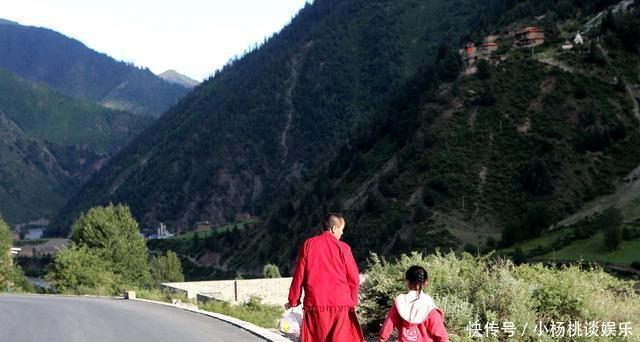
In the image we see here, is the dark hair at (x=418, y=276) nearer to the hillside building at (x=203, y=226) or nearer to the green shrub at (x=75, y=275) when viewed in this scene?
the green shrub at (x=75, y=275)

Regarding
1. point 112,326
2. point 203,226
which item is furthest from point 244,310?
point 203,226

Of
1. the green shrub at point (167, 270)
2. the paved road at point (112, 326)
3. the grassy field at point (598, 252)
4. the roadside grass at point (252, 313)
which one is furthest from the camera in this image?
the green shrub at point (167, 270)

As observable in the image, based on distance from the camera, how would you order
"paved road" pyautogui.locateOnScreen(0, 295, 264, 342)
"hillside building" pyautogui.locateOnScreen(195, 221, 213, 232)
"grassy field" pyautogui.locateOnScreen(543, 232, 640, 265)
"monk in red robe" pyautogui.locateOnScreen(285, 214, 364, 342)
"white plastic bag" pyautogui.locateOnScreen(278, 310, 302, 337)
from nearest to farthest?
"monk in red robe" pyautogui.locateOnScreen(285, 214, 364, 342) < "white plastic bag" pyautogui.locateOnScreen(278, 310, 302, 337) < "paved road" pyautogui.locateOnScreen(0, 295, 264, 342) < "grassy field" pyautogui.locateOnScreen(543, 232, 640, 265) < "hillside building" pyautogui.locateOnScreen(195, 221, 213, 232)

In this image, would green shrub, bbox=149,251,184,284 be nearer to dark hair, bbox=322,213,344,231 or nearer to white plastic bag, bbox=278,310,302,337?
white plastic bag, bbox=278,310,302,337

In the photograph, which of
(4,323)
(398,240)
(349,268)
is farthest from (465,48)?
(349,268)

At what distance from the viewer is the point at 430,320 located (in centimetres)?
847

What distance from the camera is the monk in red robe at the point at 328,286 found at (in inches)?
364

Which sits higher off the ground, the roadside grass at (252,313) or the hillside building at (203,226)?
the roadside grass at (252,313)

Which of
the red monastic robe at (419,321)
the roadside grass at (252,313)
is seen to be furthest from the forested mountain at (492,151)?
the red monastic robe at (419,321)

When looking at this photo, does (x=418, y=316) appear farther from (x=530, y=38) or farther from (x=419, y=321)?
(x=530, y=38)

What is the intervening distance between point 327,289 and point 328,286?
1.4 inches

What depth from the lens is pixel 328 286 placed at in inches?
365

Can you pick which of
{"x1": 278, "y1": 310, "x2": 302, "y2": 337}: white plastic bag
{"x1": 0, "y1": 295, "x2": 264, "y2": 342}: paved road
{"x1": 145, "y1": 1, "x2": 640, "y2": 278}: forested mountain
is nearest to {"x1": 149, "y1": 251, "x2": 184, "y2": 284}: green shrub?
{"x1": 145, "y1": 1, "x2": 640, "y2": 278}: forested mountain

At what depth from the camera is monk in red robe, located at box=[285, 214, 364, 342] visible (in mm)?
9258
